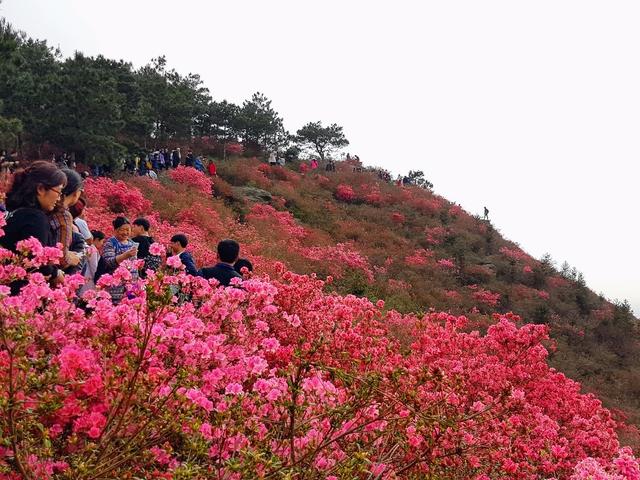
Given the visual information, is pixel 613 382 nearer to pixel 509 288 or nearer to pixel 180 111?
pixel 509 288

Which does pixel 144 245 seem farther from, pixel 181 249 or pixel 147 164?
pixel 147 164

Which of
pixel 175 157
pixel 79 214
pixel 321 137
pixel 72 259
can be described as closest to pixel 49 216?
pixel 72 259

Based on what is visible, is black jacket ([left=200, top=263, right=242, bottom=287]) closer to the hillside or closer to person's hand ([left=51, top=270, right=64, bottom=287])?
person's hand ([left=51, top=270, right=64, bottom=287])

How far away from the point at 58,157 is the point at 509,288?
21.7 meters

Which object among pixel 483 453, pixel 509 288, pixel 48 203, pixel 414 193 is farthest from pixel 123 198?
pixel 414 193

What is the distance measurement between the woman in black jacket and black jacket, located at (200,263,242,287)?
1703 mm

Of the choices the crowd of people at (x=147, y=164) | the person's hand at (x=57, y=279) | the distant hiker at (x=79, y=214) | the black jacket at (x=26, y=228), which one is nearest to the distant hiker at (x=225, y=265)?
the distant hiker at (x=79, y=214)

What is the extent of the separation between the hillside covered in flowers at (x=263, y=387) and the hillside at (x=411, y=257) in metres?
1.43

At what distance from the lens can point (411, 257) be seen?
→ 2123cm

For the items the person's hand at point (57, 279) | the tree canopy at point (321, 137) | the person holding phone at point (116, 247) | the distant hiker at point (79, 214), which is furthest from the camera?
the tree canopy at point (321, 137)

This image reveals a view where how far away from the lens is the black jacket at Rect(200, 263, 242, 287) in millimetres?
5148

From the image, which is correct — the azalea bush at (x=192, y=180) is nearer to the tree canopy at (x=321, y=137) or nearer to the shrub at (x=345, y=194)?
the shrub at (x=345, y=194)

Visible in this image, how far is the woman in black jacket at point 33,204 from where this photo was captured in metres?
3.49

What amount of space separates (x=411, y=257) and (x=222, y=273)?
16.7 meters
